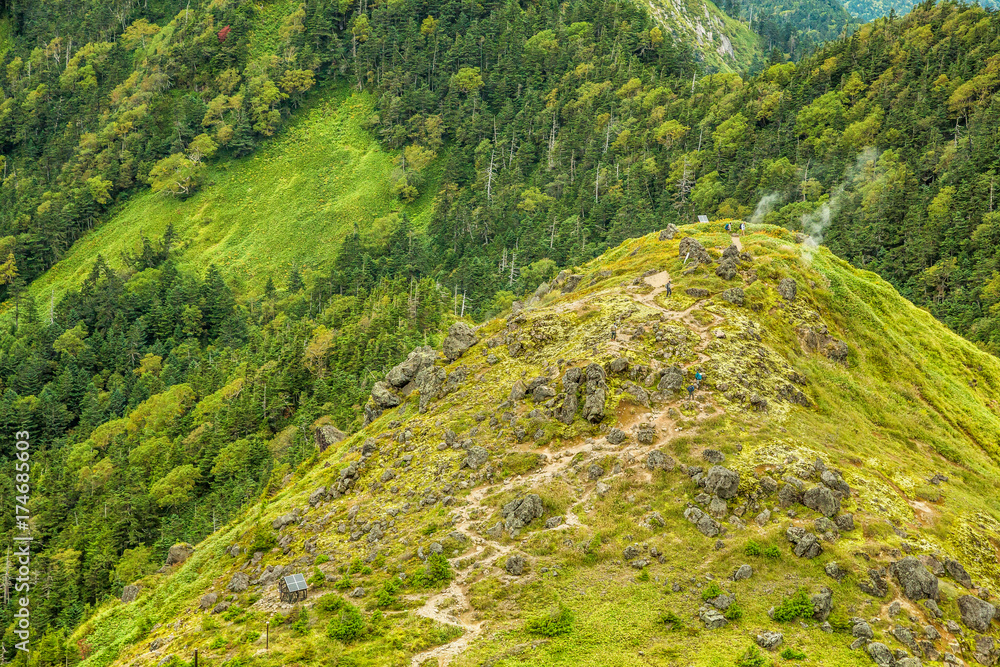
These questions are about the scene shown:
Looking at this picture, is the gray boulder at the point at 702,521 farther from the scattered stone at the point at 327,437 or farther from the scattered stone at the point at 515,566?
the scattered stone at the point at 327,437

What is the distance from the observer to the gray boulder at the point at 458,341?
62719 mm

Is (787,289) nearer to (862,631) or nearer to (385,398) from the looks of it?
(862,631)

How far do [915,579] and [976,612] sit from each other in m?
2.78

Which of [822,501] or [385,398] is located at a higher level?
[822,501]

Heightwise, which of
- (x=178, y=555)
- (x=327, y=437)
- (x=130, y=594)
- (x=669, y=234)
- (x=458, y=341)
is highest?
(x=669, y=234)

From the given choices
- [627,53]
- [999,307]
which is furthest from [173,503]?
[627,53]

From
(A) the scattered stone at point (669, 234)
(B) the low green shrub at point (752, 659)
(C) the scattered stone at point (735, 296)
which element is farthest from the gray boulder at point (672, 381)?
(A) the scattered stone at point (669, 234)

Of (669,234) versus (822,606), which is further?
(669,234)

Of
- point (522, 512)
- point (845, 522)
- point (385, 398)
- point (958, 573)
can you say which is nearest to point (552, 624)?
point (522, 512)

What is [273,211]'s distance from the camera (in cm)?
17875

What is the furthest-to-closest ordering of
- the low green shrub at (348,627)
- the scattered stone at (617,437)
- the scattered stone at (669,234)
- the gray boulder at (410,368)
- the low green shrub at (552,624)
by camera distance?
1. the scattered stone at (669,234)
2. the gray boulder at (410,368)
3. the scattered stone at (617,437)
4. the low green shrub at (348,627)
5. the low green shrub at (552,624)

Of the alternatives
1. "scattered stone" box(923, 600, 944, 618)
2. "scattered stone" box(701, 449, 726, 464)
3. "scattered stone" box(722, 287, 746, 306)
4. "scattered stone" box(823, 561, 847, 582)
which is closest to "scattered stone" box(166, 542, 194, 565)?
"scattered stone" box(701, 449, 726, 464)

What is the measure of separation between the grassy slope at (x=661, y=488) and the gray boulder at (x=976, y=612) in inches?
31.6

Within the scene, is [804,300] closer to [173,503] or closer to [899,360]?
[899,360]
